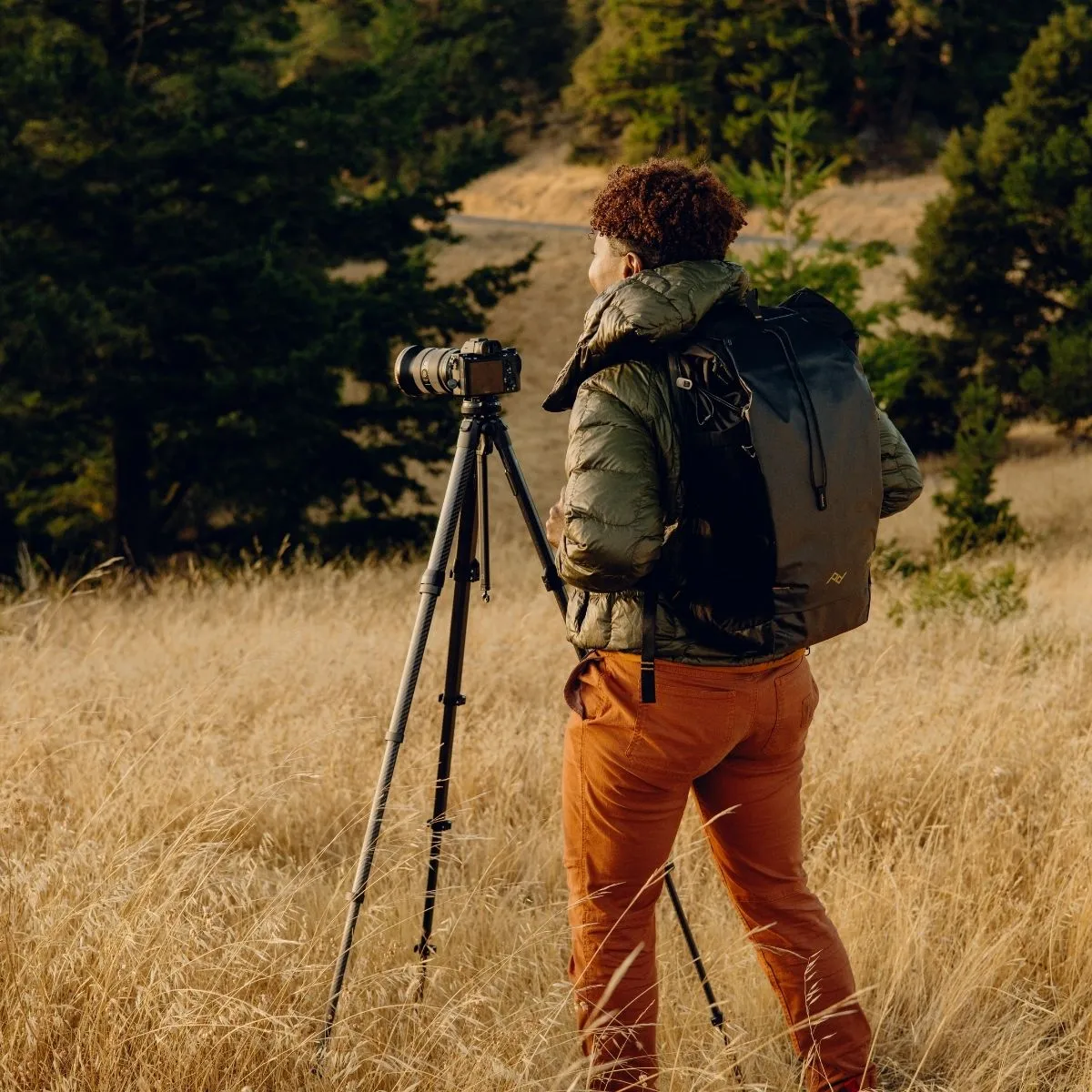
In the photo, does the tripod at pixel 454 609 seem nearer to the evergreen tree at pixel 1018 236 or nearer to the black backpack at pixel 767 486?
the black backpack at pixel 767 486

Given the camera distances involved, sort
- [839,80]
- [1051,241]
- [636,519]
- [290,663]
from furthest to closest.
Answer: [839,80] → [1051,241] → [290,663] → [636,519]

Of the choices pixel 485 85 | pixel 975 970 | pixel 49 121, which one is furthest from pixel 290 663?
pixel 485 85

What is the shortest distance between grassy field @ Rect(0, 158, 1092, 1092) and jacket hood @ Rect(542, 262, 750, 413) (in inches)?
49.4

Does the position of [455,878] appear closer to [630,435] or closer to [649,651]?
[649,651]

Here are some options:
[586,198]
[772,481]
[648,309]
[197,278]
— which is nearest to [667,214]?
[648,309]

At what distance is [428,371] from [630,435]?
788 mm

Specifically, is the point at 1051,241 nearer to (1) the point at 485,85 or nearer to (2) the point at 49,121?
(2) the point at 49,121

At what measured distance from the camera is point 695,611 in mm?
2166

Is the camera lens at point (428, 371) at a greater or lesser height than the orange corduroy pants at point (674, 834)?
greater

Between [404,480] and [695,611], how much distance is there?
35.4ft

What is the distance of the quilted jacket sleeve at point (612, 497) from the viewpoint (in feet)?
6.83

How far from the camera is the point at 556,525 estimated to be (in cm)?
225

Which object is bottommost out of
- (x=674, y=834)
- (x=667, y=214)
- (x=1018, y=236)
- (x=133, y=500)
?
(x=133, y=500)

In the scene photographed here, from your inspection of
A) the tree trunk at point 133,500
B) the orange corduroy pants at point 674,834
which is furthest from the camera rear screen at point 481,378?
the tree trunk at point 133,500
